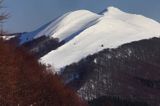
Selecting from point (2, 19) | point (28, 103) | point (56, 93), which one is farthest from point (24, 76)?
point (2, 19)

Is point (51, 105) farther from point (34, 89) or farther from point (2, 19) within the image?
point (2, 19)

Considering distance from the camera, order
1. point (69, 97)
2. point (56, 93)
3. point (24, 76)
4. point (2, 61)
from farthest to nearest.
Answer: point (69, 97)
point (56, 93)
point (24, 76)
point (2, 61)

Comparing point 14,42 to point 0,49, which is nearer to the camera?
point 0,49

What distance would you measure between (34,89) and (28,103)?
23.0ft

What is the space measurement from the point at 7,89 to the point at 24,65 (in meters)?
23.2

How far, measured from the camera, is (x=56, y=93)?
6525 cm

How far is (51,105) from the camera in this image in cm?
6000

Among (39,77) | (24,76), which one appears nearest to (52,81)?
(39,77)

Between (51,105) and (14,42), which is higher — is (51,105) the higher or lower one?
the lower one

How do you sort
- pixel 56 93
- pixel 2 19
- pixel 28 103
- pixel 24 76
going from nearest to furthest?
pixel 2 19 → pixel 28 103 → pixel 24 76 → pixel 56 93

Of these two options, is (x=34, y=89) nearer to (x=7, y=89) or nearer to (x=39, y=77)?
(x=39, y=77)

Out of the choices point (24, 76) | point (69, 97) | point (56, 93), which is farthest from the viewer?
point (69, 97)

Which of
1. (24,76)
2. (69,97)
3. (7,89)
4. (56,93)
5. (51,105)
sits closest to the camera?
(7,89)

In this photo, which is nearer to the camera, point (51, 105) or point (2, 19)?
point (2, 19)
